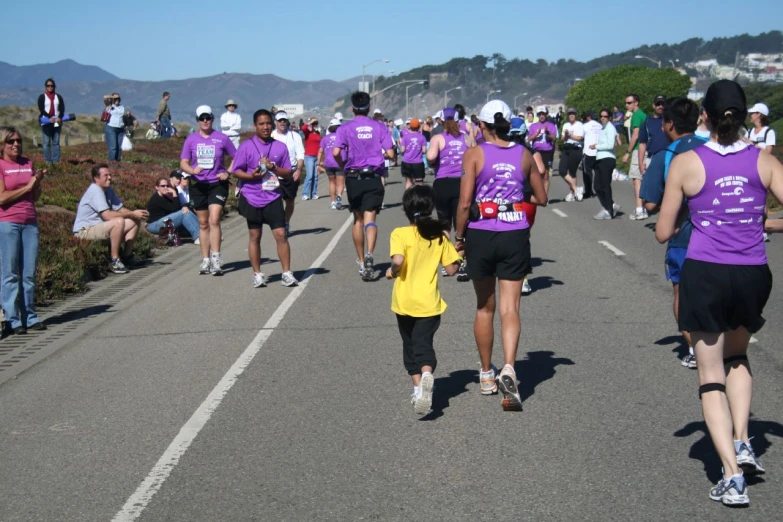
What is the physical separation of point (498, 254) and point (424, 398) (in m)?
1.07

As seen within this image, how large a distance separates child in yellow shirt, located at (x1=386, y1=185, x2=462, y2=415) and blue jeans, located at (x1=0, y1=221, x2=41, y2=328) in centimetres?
456

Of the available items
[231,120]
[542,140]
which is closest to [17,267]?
[231,120]

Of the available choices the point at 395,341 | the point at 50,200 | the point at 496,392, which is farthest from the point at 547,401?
the point at 50,200

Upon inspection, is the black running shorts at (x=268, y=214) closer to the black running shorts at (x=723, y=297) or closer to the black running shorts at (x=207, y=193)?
the black running shorts at (x=207, y=193)

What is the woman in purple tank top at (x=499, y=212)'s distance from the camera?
673 cm

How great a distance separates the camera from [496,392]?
7.07 m

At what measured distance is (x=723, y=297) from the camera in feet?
16.1

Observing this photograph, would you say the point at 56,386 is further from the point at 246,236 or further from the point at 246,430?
the point at 246,236

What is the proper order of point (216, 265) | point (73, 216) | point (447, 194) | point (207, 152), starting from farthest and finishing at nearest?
point (73, 216), point (216, 265), point (207, 152), point (447, 194)

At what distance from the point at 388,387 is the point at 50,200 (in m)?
12.4

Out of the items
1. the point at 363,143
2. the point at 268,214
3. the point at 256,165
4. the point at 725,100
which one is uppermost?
the point at 725,100

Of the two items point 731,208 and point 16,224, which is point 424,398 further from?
point 16,224

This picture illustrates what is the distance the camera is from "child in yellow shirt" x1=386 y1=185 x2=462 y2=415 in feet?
21.5

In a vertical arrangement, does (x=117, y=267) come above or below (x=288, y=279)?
below
